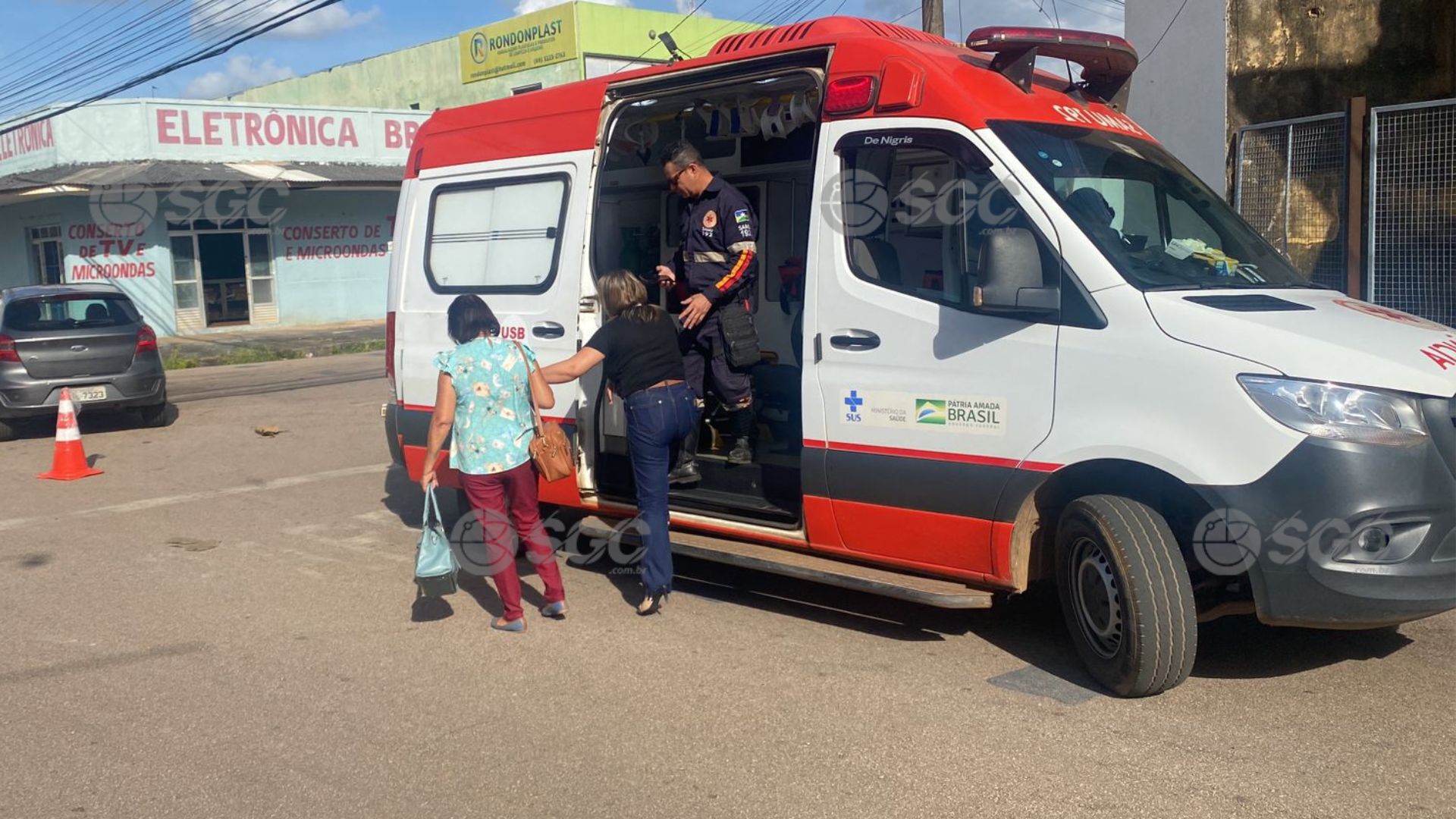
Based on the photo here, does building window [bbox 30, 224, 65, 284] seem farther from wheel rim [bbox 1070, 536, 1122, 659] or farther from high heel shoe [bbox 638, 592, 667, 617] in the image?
wheel rim [bbox 1070, 536, 1122, 659]

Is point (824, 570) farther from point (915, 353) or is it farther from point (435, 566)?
point (435, 566)

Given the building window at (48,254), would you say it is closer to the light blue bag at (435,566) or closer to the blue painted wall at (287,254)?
the blue painted wall at (287,254)

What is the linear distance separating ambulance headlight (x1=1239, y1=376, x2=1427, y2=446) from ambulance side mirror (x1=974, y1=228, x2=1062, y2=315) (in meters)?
0.91

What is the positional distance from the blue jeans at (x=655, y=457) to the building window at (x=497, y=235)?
3.88ft

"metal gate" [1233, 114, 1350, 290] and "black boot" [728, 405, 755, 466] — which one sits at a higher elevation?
"metal gate" [1233, 114, 1350, 290]

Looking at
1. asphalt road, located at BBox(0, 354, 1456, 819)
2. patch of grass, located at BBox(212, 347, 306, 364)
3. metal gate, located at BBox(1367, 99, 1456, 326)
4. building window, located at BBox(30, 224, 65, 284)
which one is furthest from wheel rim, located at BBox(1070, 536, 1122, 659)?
building window, located at BBox(30, 224, 65, 284)

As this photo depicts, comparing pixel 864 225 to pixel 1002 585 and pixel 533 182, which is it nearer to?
pixel 1002 585

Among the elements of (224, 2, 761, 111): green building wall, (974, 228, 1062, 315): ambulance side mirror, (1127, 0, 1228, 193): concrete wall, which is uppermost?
(224, 2, 761, 111): green building wall

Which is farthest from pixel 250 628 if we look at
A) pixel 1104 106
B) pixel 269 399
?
pixel 269 399

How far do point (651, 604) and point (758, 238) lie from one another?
107 inches

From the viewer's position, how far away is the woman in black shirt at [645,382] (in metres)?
5.92

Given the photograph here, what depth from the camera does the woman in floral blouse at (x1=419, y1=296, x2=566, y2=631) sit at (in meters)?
5.77

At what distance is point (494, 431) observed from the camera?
5.83m

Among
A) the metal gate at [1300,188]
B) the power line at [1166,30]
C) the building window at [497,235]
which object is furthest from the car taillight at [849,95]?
the power line at [1166,30]
